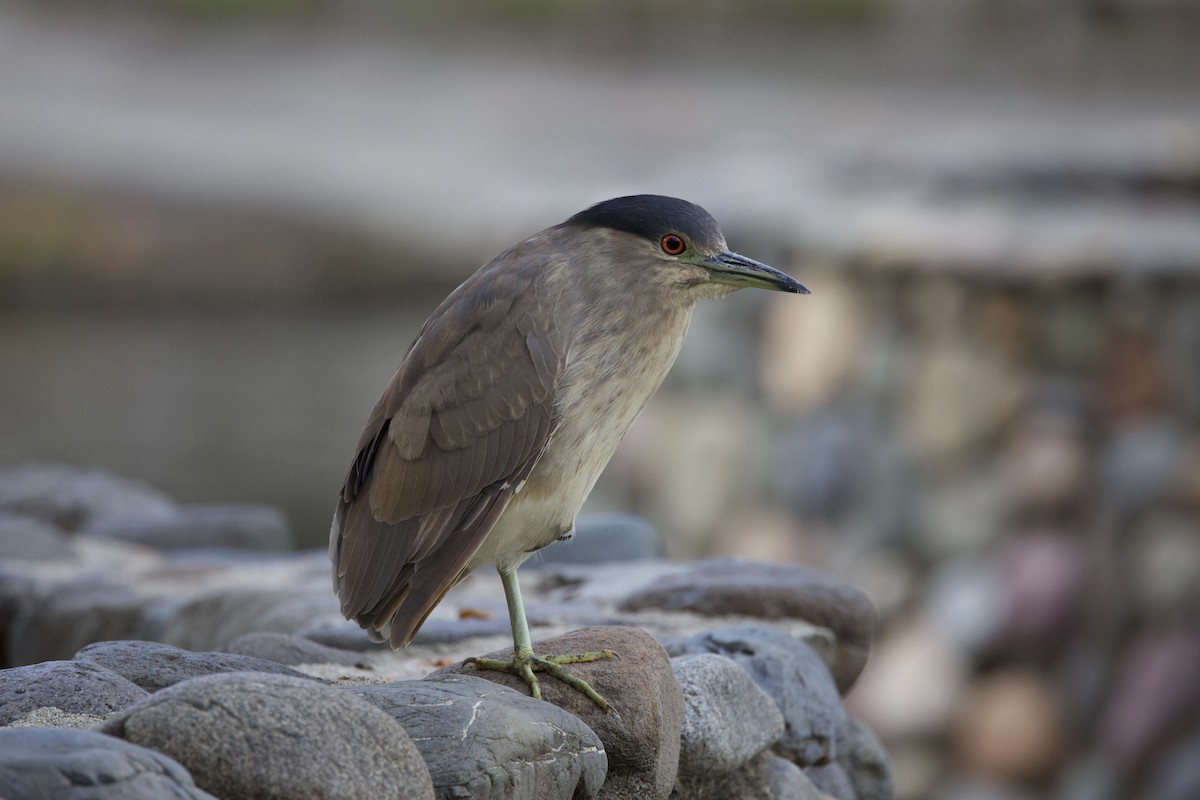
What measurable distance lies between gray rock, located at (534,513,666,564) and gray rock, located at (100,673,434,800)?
2379 millimetres

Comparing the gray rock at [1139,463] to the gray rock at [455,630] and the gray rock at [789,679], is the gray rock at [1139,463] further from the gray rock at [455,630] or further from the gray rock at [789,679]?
the gray rock at [455,630]

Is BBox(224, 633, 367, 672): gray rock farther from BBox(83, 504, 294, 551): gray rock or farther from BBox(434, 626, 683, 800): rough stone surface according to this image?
BBox(83, 504, 294, 551): gray rock

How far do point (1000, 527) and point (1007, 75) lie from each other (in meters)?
11.3

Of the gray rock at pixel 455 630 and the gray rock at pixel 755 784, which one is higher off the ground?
the gray rock at pixel 455 630

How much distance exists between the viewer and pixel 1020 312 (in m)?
6.37

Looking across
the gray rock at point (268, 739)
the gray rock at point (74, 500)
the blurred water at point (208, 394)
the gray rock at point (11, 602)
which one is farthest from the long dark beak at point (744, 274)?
the blurred water at point (208, 394)

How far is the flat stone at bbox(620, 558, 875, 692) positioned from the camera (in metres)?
4.18

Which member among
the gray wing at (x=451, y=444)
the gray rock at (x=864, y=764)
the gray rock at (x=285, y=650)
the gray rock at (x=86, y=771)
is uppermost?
the gray wing at (x=451, y=444)

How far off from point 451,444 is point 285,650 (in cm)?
70

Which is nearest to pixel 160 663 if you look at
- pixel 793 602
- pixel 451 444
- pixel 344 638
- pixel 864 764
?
pixel 451 444

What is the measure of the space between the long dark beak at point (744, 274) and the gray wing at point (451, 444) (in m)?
0.35

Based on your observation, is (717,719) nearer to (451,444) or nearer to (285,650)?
(451,444)

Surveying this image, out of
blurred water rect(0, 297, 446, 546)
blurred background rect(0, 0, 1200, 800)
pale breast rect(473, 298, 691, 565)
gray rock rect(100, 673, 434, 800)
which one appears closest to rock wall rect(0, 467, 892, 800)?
gray rock rect(100, 673, 434, 800)

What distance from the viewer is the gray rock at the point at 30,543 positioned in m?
5.09
